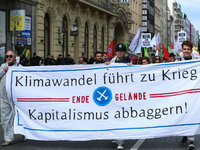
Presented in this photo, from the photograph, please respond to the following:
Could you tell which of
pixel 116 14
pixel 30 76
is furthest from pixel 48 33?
pixel 30 76

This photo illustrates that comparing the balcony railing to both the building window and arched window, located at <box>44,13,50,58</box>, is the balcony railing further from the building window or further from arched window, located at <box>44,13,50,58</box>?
the building window

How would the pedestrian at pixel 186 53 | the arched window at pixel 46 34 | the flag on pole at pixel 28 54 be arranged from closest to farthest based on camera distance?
the pedestrian at pixel 186 53
the flag on pole at pixel 28 54
the arched window at pixel 46 34

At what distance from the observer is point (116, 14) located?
4325cm

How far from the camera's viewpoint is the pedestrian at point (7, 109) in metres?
7.53

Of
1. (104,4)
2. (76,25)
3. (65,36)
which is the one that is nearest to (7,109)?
(65,36)

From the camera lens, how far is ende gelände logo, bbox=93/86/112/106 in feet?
24.1

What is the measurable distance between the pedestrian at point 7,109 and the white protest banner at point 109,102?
103 millimetres

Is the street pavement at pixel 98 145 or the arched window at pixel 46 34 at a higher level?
the arched window at pixel 46 34

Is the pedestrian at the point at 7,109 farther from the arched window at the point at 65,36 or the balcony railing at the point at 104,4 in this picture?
the balcony railing at the point at 104,4

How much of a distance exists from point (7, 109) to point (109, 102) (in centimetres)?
190

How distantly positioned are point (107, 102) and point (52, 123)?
1.06 meters

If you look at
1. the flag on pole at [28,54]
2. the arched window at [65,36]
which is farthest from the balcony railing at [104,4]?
the flag on pole at [28,54]

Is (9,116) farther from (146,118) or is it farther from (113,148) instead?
(146,118)

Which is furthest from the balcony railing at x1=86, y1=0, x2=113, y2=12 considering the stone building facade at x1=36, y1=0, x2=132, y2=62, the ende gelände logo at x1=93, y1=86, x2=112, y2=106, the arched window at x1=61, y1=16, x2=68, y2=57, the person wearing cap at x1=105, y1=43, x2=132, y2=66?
the ende gelände logo at x1=93, y1=86, x2=112, y2=106
